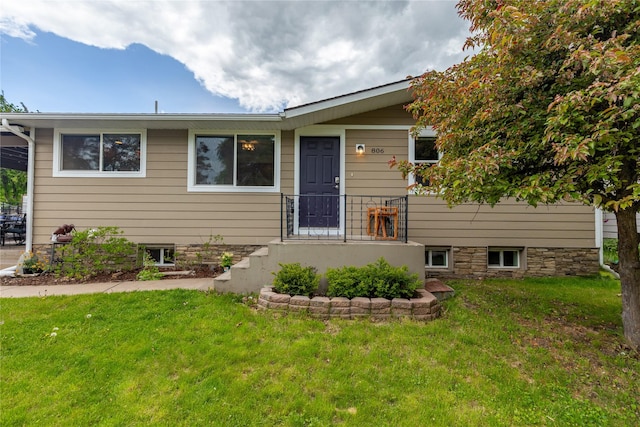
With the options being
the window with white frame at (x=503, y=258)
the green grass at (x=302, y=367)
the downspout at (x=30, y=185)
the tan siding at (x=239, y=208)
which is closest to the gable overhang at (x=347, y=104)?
the tan siding at (x=239, y=208)

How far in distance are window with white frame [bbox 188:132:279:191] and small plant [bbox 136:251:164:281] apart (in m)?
1.82

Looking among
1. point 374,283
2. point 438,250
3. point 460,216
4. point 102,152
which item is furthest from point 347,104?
point 102,152

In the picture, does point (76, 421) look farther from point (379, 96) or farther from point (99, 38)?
point (99, 38)

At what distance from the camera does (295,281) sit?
12.0ft

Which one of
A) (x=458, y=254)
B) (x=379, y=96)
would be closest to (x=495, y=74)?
(x=379, y=96)

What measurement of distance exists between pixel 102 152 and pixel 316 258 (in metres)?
5.17

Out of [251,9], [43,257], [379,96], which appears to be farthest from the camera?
[251,9]

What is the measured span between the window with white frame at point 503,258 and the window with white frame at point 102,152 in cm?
756

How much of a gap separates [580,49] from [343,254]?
126 inches

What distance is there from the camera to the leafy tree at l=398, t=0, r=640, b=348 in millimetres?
2039

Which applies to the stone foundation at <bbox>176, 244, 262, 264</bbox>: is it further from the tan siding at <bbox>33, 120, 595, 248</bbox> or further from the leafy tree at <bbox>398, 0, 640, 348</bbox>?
the leafy tree at <bbox>398, 0, 640, 348</bbox>

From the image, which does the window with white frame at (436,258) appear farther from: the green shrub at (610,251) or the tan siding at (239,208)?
the green shrub at (610,251)

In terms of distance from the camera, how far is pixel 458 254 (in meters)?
5.50

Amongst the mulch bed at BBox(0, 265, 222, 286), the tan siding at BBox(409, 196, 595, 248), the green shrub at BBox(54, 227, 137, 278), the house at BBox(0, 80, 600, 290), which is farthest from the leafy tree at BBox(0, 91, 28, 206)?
the tan siding at BBox(409, 196, 595, 248)
